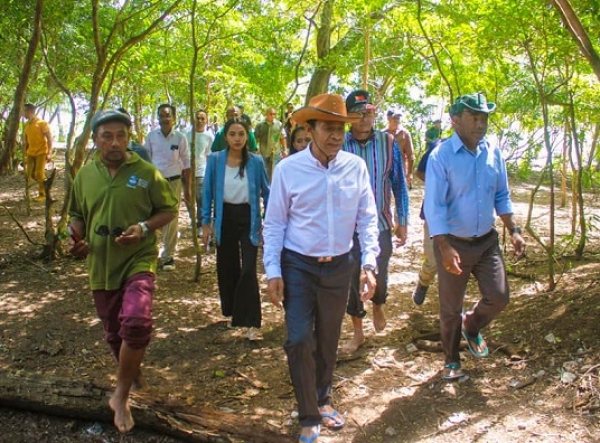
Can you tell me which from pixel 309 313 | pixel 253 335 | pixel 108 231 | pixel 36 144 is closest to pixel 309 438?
pixel 309 313

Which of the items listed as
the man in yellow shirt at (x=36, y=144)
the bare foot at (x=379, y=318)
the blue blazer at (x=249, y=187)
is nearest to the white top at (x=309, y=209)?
the blue blazer at (x=249, y=187)

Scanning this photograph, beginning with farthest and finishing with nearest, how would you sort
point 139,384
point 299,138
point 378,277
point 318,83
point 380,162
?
point 318,83 → point 299,138 → point 378,277 → point 380,162 → point 139,384

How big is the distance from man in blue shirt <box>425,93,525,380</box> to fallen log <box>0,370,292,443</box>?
1601 mm

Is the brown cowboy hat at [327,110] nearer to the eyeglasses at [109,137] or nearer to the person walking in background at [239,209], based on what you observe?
the eyeglasses at [109,137]

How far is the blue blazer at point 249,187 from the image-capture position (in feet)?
18.0

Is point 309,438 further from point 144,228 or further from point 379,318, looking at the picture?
point 379,318

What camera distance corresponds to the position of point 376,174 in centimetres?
500

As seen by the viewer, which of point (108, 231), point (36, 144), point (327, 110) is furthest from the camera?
point (36, 144)

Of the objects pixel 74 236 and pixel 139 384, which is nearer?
pixel 74 236

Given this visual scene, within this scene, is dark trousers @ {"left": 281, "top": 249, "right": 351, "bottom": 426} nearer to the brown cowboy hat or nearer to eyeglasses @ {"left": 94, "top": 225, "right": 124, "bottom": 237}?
the brown cowboy hat

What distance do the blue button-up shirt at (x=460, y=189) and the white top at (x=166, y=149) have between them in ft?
16.3

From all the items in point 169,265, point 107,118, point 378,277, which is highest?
point 107,118

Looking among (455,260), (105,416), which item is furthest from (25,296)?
(455,260)

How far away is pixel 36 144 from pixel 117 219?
30.9ft
